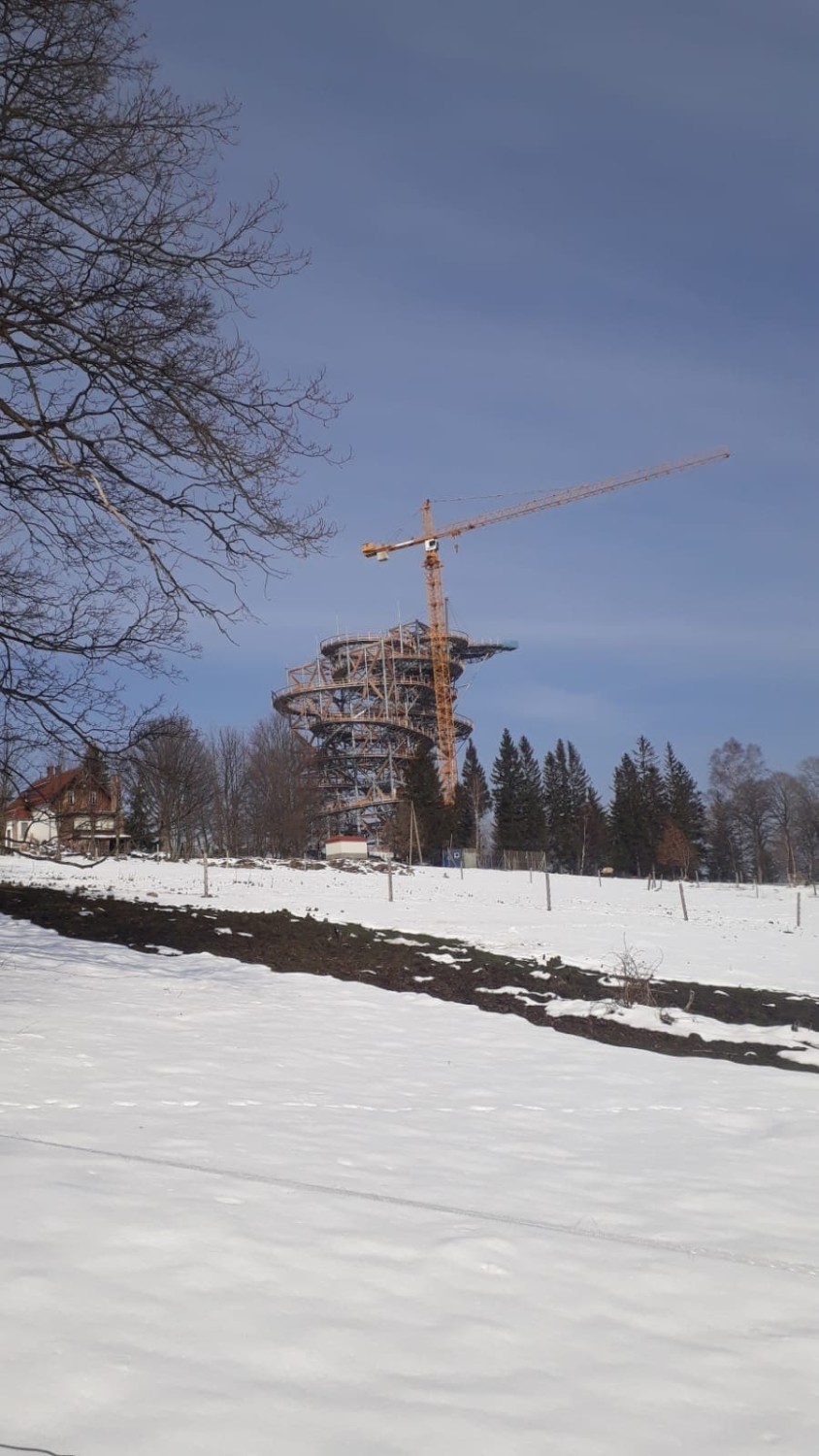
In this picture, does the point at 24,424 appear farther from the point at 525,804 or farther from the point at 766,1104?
the point at 525,804

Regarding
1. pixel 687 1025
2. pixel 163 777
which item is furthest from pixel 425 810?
pixel 163 777

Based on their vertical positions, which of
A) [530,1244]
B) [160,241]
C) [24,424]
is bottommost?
[530,1244]

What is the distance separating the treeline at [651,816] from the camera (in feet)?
261

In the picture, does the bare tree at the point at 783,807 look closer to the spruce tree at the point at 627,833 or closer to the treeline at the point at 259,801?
the spruce tree at the point at 627,833

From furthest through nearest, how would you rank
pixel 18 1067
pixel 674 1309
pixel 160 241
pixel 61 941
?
pixel 61 941 < pixel 160 241 < pixel 18 1067 < pixel 674 1309

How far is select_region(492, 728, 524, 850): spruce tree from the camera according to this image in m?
84.6

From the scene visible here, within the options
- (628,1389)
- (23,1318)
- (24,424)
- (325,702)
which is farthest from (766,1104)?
(325,702)

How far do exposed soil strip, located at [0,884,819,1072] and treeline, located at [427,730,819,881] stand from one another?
60.6 meters

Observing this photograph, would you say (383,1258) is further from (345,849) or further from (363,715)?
(363,715)

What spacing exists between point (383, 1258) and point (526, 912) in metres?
20.6

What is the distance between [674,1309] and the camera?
319cm

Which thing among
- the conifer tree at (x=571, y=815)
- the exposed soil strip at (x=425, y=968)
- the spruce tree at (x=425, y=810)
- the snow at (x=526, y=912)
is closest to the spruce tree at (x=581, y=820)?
the conifer tree at (x=571, y=815)

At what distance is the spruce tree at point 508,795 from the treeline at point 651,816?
0.28 feet

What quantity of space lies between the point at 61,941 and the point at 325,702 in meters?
71.6
